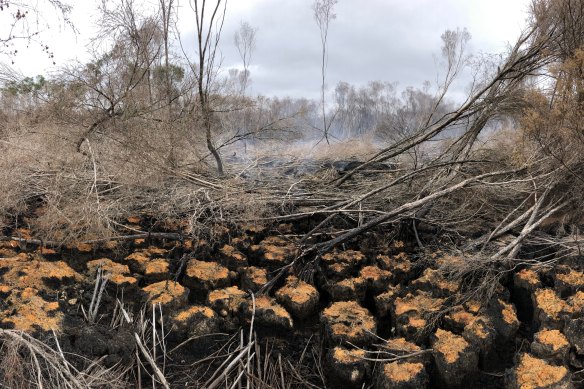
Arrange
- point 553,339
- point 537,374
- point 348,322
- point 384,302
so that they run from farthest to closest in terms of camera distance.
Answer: point 384,302 < point 348,322 < point 553,339 < point 537,374

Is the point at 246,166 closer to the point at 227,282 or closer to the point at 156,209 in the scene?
the point at 156,209

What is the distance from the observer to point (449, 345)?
3109 mm

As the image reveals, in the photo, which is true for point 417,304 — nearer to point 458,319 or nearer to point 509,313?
point 458,319

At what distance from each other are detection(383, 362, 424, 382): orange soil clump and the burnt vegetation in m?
0.01

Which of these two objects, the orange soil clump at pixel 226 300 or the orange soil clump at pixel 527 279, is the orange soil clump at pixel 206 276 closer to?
the orange soil clump at pixel 226 300

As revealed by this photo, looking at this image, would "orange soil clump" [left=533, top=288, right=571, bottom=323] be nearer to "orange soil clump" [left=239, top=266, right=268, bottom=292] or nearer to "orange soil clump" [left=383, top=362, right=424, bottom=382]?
"orange soil clump" [left=383, top=362, right=424, bottom=382]

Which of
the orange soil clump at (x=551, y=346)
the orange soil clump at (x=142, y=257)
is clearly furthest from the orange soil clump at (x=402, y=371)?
the orange soil clump at (x=142, y=257)

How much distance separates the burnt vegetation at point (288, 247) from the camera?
10.2ft

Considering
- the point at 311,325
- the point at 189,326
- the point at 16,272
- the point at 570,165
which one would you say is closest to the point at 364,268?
the point at 311,325

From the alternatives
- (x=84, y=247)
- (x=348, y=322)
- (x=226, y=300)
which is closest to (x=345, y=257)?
(x=348, y=322)

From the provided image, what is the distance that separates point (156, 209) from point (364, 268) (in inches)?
93.3

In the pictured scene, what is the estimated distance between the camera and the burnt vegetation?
312 centimetres

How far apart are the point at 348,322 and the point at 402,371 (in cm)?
63

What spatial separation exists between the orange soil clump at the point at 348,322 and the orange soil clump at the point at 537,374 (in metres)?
0.98
